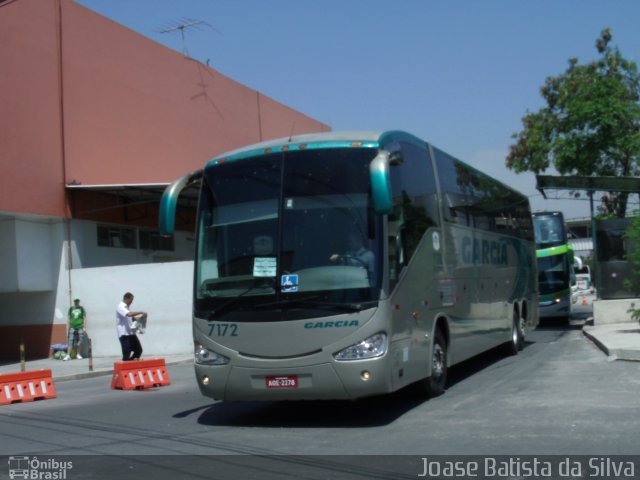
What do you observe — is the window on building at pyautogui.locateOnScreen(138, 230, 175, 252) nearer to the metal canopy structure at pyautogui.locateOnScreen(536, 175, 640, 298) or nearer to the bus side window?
the metal canopy structure at pyautogui.locateOnScreen(536, 175, 640, 298)

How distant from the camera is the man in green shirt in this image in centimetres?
2211

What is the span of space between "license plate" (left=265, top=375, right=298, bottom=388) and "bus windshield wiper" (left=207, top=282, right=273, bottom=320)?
978mm

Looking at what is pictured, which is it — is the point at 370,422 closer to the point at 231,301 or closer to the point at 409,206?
the point at 231,301

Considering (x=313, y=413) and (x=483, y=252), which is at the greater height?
(x=483, y=252)

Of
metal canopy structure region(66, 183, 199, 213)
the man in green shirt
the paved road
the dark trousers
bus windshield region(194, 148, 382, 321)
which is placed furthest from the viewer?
the man in green shirt

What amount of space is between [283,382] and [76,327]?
49.7ft

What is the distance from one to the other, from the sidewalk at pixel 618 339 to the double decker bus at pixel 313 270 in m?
5.44

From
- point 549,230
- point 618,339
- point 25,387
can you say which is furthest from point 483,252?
point 549,230

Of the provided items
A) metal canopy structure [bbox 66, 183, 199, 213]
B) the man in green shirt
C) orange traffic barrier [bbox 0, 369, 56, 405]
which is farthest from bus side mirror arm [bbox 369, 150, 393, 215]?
the man in green shirt

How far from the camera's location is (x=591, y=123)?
963 inches

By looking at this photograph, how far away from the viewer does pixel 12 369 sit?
1989cm

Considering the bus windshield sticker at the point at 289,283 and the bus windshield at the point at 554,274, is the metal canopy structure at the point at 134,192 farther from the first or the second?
the bus windshield sticker at the point at 289,283

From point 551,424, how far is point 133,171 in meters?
19.6

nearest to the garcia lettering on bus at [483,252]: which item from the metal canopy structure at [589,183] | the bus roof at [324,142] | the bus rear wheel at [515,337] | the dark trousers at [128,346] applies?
the bus rear wheel at [515,337]
